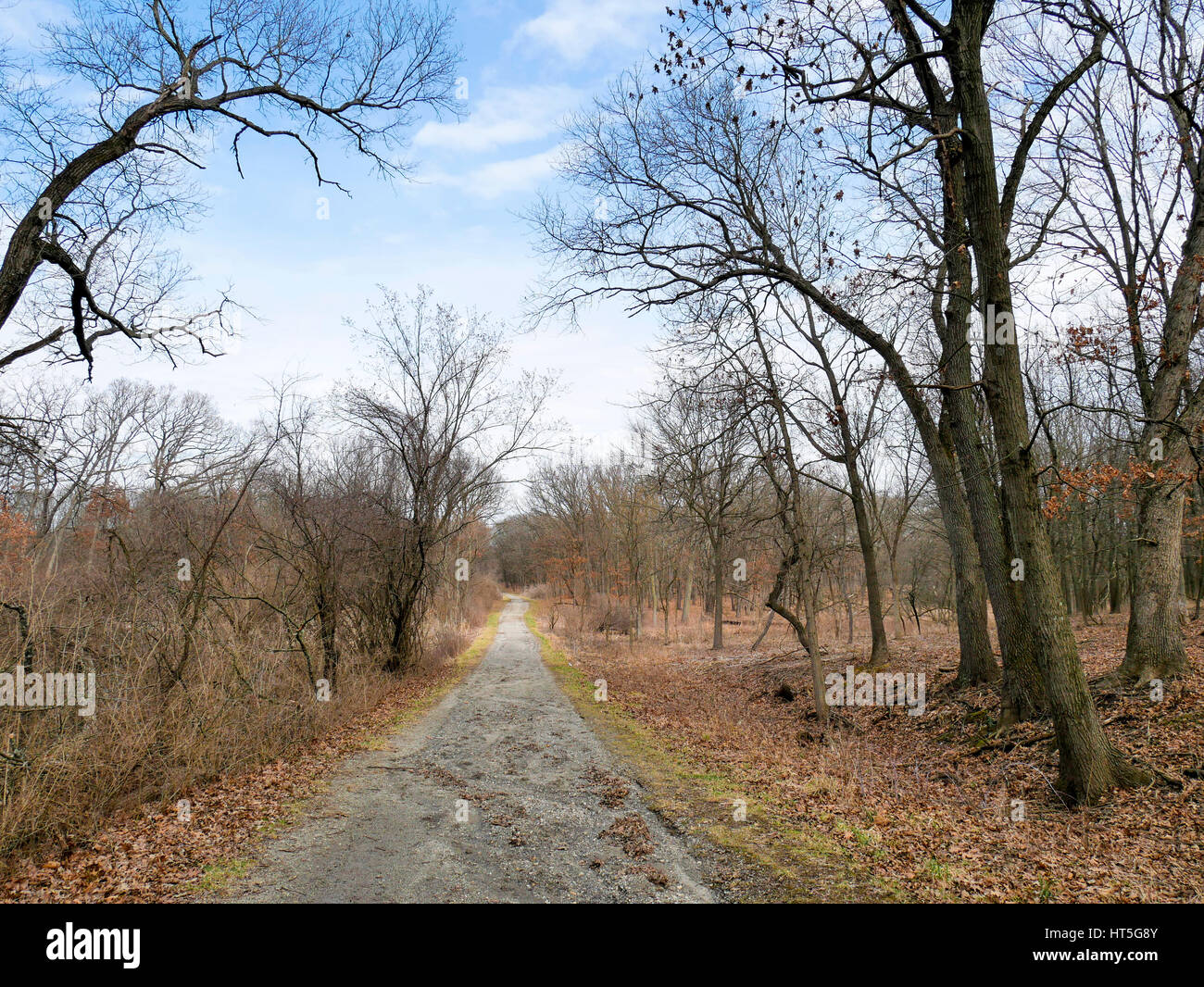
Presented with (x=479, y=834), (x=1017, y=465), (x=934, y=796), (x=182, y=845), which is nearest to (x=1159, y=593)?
(x=934, y=796)

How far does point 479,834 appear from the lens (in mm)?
6133

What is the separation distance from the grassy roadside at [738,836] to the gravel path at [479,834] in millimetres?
259

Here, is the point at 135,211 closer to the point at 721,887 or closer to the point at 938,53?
the point at 938,53

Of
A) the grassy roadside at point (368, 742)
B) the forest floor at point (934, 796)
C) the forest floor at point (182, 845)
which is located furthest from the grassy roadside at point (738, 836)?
the forest floor at point (182, 845)

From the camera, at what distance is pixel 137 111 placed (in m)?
7.32

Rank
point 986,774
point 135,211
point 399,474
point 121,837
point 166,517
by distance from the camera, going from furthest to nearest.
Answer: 1. point 399,474
2. point 166,517
3. point 135,211
4. point 986,774
5. point 121,837

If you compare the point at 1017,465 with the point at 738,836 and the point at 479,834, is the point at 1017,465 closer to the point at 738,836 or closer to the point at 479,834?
the point at 738,836

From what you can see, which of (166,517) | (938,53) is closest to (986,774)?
(938,53)

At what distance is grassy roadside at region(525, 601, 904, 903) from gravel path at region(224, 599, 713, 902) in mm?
259

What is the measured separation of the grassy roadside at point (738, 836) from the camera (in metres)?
5.01

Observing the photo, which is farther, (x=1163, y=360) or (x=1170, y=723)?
(x=1163, y=360)

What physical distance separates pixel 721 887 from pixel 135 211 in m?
10.2

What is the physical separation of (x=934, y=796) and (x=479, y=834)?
5.11 meters

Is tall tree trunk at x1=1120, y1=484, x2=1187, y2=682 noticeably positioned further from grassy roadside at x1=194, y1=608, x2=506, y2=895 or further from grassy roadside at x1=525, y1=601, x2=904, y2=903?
grassy roadside at x1=194, y1=608, x2=506, y2=895
